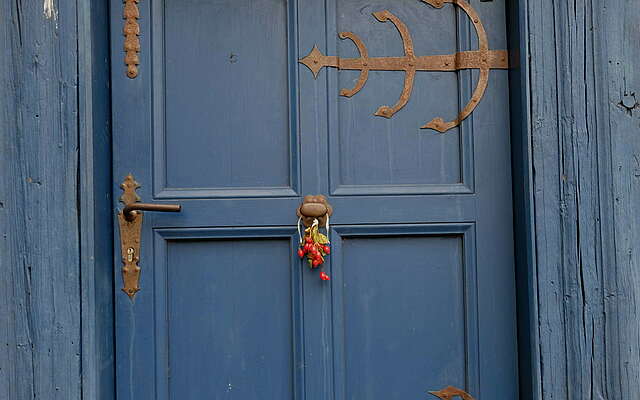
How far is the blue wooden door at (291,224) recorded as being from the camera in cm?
217

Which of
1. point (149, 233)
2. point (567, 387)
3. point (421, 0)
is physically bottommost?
point (567, 387)

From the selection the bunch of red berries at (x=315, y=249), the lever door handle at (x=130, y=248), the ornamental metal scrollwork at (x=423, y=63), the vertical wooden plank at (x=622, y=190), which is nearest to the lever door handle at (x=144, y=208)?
the lever door handle at (x=130, y=248)

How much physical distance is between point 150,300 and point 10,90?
2.14 feet

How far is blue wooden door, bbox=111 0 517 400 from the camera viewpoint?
2174mm

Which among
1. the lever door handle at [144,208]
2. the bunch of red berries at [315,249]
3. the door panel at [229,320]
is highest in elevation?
the lever door handle at [144,208]

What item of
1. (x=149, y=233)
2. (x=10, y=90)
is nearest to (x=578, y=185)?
(x=149, y=233)

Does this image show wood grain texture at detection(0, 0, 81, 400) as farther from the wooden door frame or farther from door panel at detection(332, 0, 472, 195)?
door panel at detection(332, 0, 472, 195)

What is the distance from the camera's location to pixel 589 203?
2049mm

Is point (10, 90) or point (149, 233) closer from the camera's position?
point (10, 90)

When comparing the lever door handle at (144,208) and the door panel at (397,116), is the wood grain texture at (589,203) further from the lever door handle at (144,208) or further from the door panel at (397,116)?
the lever door handle at (144,208)

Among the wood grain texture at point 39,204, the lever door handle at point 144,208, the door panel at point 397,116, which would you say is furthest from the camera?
the door panel at point 397,116

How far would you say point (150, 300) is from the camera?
216 centimetres

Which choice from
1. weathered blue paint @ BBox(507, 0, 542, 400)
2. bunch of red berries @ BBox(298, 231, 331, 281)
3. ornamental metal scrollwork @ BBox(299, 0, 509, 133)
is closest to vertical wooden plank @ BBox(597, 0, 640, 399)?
weathered blue paint @ BBox(507, 0, 542, 400)

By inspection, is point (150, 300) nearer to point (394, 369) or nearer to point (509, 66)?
point (394, 369)
